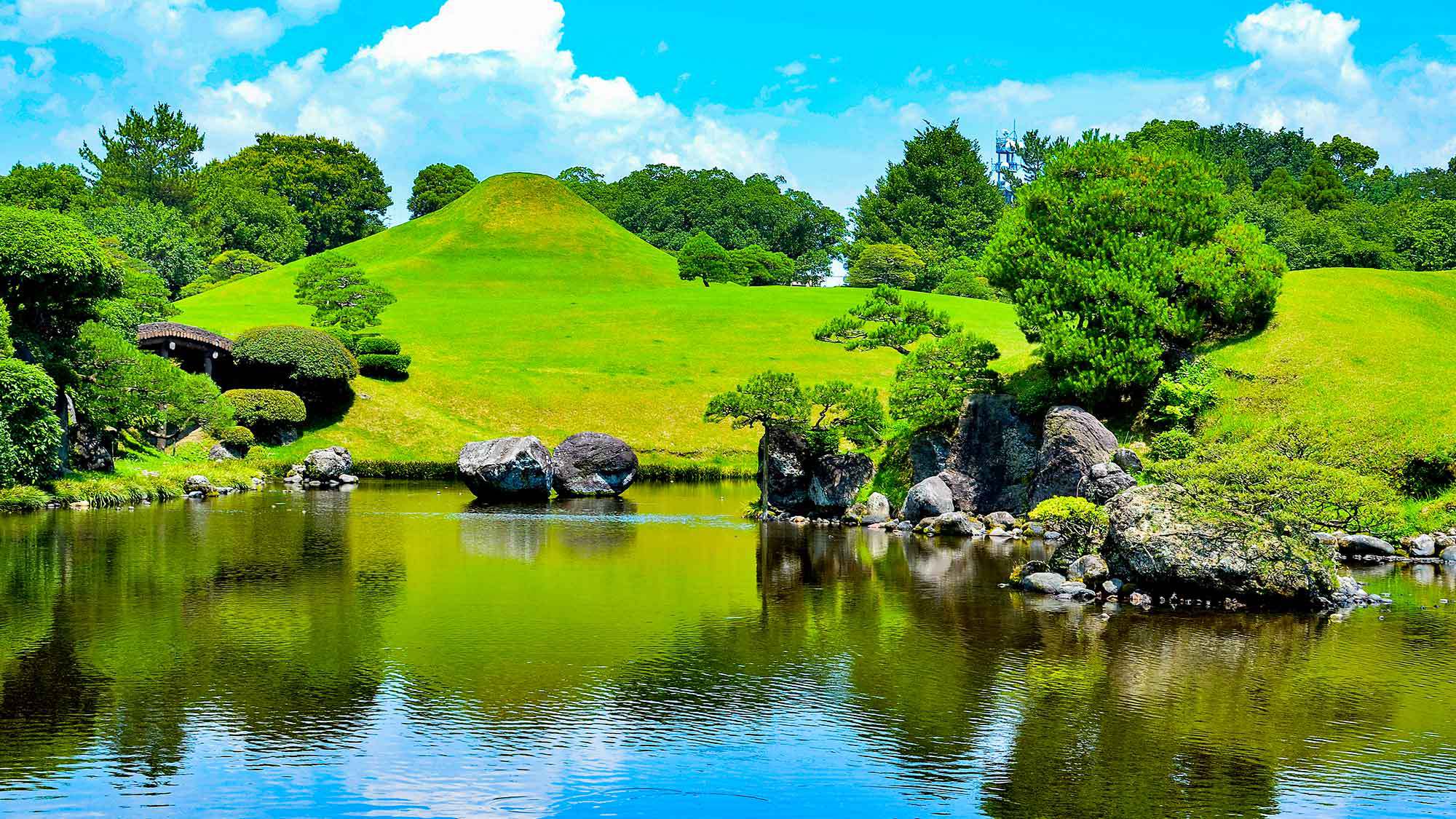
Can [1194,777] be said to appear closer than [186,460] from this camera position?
Yes

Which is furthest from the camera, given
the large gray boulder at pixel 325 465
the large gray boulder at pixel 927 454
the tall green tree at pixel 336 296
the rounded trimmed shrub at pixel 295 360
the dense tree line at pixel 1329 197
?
the dense tree line at pixel 1329 197

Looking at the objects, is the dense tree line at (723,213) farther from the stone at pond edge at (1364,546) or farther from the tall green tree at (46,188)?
the stone at pond edge at (1364,546)

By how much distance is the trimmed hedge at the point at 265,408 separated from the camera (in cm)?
6300

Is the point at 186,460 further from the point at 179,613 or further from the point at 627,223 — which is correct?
the point at 627,223

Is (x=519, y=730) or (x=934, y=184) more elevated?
(x=934, y=184)

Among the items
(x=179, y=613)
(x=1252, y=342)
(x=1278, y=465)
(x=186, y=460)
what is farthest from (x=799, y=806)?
(x=186, y=460)

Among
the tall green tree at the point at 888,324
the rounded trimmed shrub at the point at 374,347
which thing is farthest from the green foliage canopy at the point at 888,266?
the tall green tree at the point at 888,324

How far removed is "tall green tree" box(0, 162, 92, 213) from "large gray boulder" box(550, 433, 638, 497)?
76.2 metres

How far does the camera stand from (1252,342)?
154ft

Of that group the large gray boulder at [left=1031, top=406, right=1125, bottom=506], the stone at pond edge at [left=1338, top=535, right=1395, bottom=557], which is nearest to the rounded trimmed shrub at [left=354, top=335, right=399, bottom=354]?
the large gray boulder at [left=1031, top=406, right=1125, bottom=506]

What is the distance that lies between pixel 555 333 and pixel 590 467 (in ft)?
141

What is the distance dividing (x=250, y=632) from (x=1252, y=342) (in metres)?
41.2

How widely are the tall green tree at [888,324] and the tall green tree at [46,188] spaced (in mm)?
89060

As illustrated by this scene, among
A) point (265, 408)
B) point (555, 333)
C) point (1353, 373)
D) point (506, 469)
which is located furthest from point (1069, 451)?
point (555, 333)
